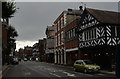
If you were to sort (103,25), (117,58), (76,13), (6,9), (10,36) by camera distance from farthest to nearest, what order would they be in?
(76,13) < (10,36) < (103,25) < (6,9) < (117,58)

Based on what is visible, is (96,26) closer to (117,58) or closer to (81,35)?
(81,35)

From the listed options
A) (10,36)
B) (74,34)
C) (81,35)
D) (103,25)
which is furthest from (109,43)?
(10,36)

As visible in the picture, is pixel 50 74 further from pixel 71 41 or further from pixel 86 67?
pixel 71 41

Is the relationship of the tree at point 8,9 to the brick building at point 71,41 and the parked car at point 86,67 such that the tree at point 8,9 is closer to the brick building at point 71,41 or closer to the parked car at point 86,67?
the parked car at point 86,67

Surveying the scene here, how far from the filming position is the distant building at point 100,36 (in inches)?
843

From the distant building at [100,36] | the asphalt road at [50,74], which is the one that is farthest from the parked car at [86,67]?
the distant building at [100,36]

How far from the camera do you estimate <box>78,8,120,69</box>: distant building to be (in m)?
21.4

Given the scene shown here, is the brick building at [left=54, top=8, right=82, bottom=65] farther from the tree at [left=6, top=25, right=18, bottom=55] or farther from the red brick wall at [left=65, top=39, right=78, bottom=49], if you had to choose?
→ the tree at [left=6, top=25, right=18, bottom=55]

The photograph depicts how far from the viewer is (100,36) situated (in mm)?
22047

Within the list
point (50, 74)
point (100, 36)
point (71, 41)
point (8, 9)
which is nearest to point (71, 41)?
point (71, 41)

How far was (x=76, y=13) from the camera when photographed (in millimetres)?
39219

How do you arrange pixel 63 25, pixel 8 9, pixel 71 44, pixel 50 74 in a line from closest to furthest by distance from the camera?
pixel 8 9, pixel 50 74, pixel 71 44, pixel 63 25

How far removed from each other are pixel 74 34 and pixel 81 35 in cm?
362

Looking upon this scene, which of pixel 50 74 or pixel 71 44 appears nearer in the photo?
pixel 50 74
